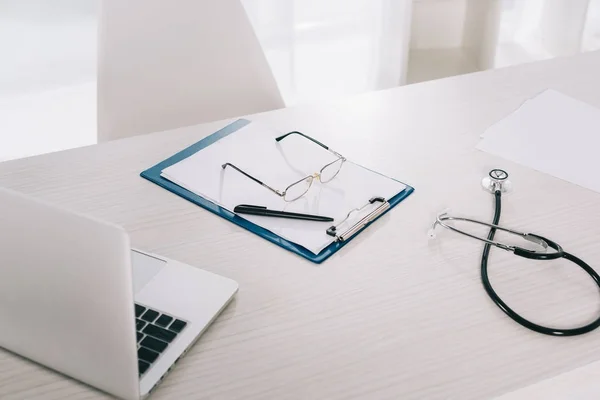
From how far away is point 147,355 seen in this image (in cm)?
71

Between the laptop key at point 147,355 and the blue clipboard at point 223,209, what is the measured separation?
241 mm

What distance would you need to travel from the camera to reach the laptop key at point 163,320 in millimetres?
757

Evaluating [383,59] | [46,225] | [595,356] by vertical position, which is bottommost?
[383,59]

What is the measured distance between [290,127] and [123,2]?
0.44m

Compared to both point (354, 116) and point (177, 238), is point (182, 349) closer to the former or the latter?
point (177, 238)

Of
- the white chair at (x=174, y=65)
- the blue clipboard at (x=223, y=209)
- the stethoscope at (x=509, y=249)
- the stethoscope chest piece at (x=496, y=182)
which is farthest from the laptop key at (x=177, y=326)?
the white chair at (x=174, y=65)

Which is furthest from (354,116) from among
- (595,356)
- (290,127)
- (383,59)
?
(383,59)

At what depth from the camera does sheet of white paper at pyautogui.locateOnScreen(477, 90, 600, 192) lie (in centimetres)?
105

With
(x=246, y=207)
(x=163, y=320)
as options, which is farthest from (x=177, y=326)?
(x=246, y=207)

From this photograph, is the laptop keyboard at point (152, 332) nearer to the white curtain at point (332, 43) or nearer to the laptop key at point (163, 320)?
the laptop key at point (163, 320)

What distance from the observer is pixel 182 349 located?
0.73 meters

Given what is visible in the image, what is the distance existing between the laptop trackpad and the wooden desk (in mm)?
27

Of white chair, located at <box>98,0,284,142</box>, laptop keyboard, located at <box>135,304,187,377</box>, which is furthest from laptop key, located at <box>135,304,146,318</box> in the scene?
white chair, located at <box>98,0,284,142</box>

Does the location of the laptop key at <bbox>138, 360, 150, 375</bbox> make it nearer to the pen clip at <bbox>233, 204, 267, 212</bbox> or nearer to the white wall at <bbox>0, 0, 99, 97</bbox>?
the pen clip at <bbox>233, 204, 267, 212</bbox>
